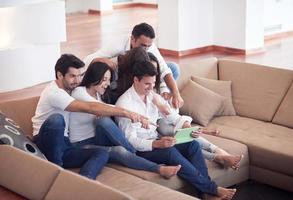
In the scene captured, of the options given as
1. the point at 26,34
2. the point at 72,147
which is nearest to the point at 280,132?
the point at 72,147

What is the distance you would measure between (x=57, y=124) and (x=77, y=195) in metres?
→ 0.99

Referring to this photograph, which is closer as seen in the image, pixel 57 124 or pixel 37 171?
pixel 37 171

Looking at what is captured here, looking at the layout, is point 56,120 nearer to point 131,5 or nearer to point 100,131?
point 100,131

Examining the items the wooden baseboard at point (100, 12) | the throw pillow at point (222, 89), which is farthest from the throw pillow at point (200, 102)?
the wooden baseboard at point (100, 12)

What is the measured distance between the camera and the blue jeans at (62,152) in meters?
3.79

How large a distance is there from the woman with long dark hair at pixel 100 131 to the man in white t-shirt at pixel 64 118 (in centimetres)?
8

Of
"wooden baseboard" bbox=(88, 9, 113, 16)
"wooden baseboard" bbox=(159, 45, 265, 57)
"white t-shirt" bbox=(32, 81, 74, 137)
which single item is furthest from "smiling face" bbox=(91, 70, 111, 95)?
"wooden baseboard" bbox=(88, 9, 113, 16)

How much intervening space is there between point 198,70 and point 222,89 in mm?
299

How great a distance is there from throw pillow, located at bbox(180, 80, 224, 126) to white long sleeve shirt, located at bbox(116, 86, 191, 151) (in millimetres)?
616

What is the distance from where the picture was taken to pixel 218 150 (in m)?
4.27

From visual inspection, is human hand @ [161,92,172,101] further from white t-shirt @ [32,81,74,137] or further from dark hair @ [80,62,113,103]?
white t-shirt @ [32,81,74,137]

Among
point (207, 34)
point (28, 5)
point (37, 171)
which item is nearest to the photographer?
point (37, 171)

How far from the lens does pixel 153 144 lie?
4043 millimetres

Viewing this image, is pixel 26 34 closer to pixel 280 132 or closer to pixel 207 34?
pixel 207 34
